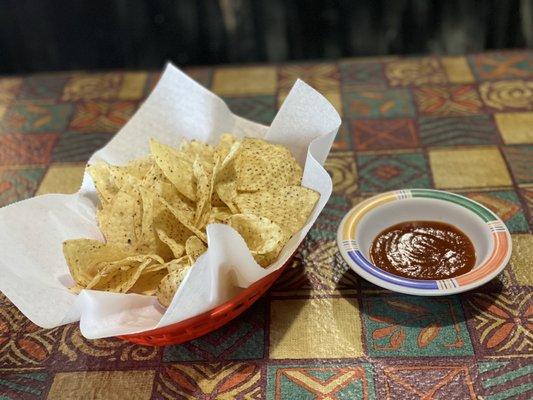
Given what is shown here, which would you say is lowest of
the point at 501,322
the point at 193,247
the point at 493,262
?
the point at 501,322

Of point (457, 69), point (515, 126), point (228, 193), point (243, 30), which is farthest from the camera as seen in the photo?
point (243, 30)

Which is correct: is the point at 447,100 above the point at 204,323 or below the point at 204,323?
below

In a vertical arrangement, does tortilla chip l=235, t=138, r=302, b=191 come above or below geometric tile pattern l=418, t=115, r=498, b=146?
above

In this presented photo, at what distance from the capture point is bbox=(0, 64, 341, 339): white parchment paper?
3.48 ft

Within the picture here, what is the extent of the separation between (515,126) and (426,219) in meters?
0.63

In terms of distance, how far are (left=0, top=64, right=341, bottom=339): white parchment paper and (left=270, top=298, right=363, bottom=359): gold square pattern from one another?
0.44 ft

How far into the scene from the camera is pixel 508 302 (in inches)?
48.8

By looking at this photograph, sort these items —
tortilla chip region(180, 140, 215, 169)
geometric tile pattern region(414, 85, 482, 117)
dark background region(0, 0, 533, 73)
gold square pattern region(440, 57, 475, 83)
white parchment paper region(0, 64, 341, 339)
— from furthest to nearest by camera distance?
dark background region(0, 0, 533, 73) → gold square pattern region(440, 57, 475, 83) → geometric tile pattern region(414, 85, 482, 117) → tortilla chip region(180, 140, 215, 169) → white parchment paper region(0, 64, 341, 339)

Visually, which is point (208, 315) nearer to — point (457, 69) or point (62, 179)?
point (62, 179)

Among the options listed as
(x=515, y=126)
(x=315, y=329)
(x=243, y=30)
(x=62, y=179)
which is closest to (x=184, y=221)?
(x=315, y=329)

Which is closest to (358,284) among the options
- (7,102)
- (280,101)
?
(280,101)

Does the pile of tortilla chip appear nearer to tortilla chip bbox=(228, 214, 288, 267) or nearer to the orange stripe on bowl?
tortilla chip bbox=(228, 214, 288, 267)

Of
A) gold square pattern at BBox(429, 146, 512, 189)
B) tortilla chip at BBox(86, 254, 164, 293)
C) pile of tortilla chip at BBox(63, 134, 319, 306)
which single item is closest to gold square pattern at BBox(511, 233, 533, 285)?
gold square pattern at BBox(429, 146, 512, 189)

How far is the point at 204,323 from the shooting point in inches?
45.0
